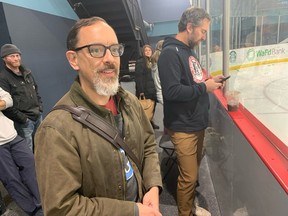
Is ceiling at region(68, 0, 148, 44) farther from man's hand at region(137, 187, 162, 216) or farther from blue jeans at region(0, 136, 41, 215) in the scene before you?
man's hand at region(137, 187, 162, 216)

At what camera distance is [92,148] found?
85 centimetres

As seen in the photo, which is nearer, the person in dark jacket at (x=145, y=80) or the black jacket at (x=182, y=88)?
the black jacket at (x=182, y=88)

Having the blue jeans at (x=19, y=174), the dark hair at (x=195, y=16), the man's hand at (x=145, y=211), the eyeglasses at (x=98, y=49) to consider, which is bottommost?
the blue jeans at (x=19, y=174)

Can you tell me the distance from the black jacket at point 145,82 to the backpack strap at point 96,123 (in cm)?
265

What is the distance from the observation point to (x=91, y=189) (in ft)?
2.92

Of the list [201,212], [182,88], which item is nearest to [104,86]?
[182,88]

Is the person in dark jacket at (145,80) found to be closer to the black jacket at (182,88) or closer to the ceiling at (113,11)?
the black jacket at (182,88)

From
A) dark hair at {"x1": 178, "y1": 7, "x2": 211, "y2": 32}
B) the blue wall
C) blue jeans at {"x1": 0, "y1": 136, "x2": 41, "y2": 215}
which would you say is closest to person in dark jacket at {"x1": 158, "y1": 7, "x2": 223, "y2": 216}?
dark hair at {"x1": 178, "y1": 7, "x2": 211, "y2": 32}

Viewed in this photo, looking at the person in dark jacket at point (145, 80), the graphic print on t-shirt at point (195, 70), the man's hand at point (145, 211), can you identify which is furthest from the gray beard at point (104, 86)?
the person in dark jacket at point (145, 80)

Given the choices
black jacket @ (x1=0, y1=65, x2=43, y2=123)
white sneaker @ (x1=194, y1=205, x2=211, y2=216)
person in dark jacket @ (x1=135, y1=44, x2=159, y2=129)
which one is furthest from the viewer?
person in dark jacket @ (x1=135, y1=44, x2=159, y2=129)

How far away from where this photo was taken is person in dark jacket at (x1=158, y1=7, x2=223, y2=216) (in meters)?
1.60

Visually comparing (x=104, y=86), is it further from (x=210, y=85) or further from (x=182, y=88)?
(x=210, y=85)

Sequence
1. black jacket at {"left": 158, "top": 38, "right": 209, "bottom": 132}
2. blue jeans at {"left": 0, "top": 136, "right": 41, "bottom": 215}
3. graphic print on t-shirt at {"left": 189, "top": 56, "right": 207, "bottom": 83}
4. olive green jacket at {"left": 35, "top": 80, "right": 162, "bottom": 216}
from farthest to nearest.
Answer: blue jeans at {"left": 0, "top": 136, "right": 41, "bottom": 215}, graphic print on t-shirt at {"left": 189, "top": 56, "right": 207, "bottom": 83}, black jacket at {"left": 158, "top": 38, "right": 209, "bottom": 132}, olive green jacket at {"left": 35, "top": 80, "right": 162, "bottom": 216}

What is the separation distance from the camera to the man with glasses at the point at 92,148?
790 mm
